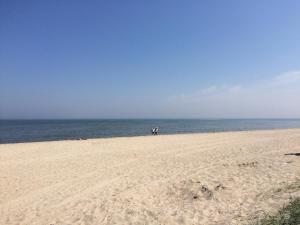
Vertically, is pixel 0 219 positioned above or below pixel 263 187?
below

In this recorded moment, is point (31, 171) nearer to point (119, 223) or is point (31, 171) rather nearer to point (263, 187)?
point (119, 223)

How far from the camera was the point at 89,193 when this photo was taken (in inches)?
418

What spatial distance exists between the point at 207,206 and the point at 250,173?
397cm

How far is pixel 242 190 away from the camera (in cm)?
946

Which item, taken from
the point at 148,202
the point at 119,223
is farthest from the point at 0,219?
the point at 148,202

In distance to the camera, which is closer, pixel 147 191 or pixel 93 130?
pixel 147 191

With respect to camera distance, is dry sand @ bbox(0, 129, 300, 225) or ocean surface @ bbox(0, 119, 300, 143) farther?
ocean surface @ bbox(0, 119, 300, 143)

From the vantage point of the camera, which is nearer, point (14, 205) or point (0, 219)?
point (0, 219)

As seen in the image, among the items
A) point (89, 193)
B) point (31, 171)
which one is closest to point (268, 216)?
point (89, 193)

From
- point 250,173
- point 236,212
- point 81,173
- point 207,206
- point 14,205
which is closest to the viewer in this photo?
point 236,212

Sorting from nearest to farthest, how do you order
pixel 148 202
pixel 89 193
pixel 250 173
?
1. pixel 148 202
2. pixel 89 193
3. pixel 250 173

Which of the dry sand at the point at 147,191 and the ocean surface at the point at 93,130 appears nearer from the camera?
the dry sand at the point at 147,191

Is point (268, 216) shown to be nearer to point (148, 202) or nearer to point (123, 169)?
point (148, 202)

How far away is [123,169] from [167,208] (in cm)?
626
